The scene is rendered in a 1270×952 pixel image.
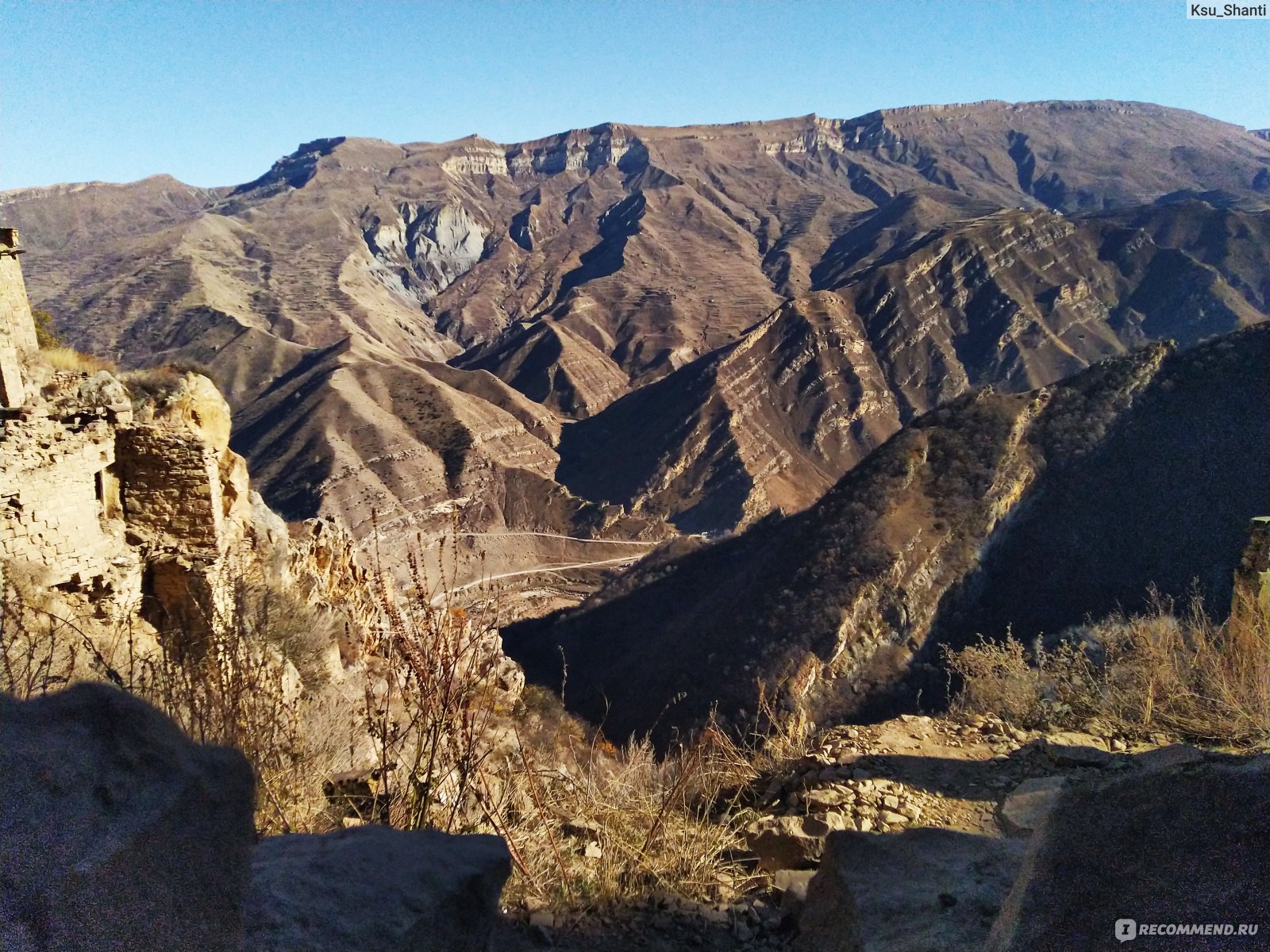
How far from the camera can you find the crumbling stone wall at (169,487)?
845 centimetres

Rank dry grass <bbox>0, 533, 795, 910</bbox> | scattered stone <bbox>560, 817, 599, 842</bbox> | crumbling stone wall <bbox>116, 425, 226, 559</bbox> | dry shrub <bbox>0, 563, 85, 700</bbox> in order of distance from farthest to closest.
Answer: crumbling stone wall <bbox>116, 425, 226, 559</bbox>, scattered stone <bbox>560, 817, 599, 842</bbox>, dry shrub <bbox>0, 563, 85, 700</bbox>, dry grass <bbox>0, 533, 795, 910</bbox>

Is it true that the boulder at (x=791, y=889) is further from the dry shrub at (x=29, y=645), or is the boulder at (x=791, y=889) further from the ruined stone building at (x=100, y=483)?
the ruined stone building at (x=100, y=483)

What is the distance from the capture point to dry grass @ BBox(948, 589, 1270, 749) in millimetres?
5926

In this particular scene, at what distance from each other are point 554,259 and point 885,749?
16513cm

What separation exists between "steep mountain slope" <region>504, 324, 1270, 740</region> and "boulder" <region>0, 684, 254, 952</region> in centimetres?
2168

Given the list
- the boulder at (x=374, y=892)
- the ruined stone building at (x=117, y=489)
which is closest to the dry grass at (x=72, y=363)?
the ruined stone building at (x=117, y=489)

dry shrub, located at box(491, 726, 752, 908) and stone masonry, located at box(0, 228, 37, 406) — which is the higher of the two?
stone masonry, located at box(0, 228, 37, 406)

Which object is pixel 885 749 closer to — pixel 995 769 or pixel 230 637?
pixel 995 769

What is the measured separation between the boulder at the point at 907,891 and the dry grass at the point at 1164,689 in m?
3.36

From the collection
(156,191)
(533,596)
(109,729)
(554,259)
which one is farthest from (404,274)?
(109,729)

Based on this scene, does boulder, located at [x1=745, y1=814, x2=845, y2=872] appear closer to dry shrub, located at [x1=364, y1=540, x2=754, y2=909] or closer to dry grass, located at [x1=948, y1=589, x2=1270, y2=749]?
dry shrub, located at [x1=364, y1=540, x2=754, y2=909]

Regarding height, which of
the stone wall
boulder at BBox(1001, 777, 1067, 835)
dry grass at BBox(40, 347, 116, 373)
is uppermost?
the stone wall

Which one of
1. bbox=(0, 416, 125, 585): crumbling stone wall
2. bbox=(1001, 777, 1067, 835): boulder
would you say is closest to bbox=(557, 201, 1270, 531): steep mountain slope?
bbox=(0, 416, 125, 585): crumbling stone wall

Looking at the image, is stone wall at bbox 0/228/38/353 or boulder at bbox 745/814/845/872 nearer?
boulder at bbox 745/814/845/872
